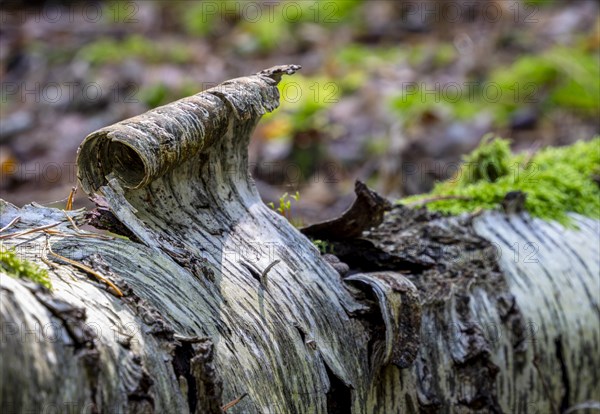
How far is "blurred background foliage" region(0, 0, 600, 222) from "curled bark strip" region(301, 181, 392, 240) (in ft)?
10.1

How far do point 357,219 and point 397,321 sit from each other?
0.45 m

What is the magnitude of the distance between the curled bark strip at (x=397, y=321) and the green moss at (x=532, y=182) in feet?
2.55

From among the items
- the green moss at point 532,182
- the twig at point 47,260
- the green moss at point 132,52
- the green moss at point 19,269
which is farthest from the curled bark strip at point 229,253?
the green moss at point 132,52

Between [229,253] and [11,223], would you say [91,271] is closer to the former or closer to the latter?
[11,223]

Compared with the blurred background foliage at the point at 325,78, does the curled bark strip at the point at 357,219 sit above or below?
below

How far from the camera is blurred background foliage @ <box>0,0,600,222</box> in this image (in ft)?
21.6

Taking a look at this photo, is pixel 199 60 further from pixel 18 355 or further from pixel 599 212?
pixel 18 355

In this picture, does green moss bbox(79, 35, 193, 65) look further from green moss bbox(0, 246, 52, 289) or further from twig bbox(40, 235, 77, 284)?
green moss bbox(0, 246, 52, 289)

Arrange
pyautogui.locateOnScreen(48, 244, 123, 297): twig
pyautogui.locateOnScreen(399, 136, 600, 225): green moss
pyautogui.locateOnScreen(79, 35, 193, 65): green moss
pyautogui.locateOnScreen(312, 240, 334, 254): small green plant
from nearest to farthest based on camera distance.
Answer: pyautogui.locateOnScreen(48, 244, 123, 297): twig < pyautogui.locateOnScreen(312, 240, 334, 254): small green plant < pyautogui.locateOnScreen(399, 136, 600, 225): green moss < pyautogui.locateOnScreen(79, 35, 193, 65): green moss

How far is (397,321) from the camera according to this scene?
6.46 feet

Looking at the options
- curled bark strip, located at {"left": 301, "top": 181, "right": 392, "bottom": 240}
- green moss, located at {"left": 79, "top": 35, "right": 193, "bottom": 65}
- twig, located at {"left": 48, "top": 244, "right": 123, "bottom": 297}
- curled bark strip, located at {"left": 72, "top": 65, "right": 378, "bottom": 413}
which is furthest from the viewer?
green moss, located at {"left": 79, "top": 35, "right": 193, "bottom": 65}

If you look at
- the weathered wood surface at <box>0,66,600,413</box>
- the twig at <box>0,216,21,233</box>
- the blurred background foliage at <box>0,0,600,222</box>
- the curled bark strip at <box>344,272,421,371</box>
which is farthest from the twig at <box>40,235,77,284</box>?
the blurred background foliage at <box>0,0,600,222</box>

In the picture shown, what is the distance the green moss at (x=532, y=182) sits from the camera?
111 inches

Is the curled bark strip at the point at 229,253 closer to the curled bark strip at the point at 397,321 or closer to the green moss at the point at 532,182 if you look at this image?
the curled bark strip at the point at 397,321
